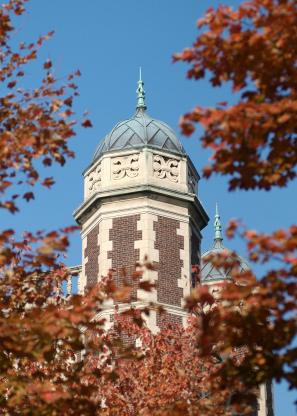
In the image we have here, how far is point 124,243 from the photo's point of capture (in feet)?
75.9

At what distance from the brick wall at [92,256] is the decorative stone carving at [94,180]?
1.14 meters

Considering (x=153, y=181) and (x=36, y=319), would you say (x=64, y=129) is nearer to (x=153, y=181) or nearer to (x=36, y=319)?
(x=36, y=319)

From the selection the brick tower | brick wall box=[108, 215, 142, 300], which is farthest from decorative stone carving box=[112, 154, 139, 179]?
brick wall box=[108, 215, 142, 300]

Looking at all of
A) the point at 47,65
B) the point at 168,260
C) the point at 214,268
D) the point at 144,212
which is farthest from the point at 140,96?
the point at 47,65

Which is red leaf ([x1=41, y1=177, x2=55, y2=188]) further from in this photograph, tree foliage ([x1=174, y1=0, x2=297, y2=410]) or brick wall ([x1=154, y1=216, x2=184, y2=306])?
brick wall ([x1=154, y1=216, x2=184, y2=306])

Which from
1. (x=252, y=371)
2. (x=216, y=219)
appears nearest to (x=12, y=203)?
(x=252, y=371)

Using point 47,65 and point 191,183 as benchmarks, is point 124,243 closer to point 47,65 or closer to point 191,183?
point 191,183

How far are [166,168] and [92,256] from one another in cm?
309

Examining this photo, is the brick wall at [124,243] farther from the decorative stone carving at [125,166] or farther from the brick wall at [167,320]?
the decorative stone carving at [125,166]

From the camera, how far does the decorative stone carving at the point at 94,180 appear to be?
2459cm

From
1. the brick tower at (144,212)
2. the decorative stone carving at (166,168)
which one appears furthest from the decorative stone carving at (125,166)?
the decorative stone carving at (166,168)

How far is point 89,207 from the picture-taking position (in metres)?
24.4

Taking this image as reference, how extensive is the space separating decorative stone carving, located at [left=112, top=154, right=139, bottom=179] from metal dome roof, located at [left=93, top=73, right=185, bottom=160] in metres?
0.30

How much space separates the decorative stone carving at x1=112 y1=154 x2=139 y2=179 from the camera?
24.1 metres
